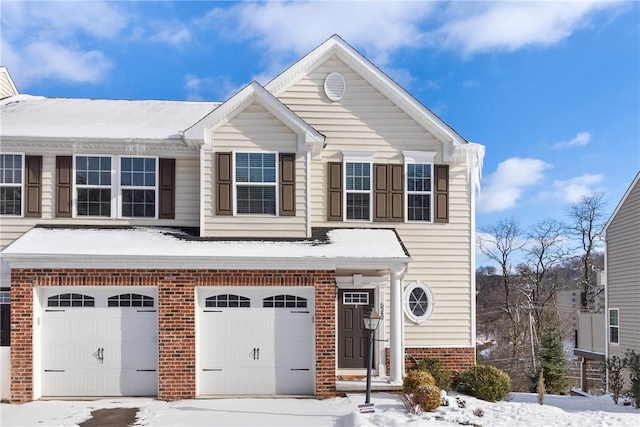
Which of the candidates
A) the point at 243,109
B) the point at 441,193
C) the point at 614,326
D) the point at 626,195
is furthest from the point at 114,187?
the point at 614,326

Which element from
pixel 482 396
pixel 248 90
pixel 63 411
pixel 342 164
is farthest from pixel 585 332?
pixel 63 411

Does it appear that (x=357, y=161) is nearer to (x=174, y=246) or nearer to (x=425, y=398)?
(x=174, y=246)

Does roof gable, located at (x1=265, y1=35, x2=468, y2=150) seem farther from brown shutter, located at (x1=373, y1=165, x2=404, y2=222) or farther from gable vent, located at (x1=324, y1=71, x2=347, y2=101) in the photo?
brown shutter, located at (x1=373, y1=165, x2=404, y2=222)

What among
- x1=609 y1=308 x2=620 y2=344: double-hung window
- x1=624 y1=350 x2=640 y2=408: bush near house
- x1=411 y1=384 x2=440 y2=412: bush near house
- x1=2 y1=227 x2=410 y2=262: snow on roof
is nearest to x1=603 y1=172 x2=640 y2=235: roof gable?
x1=609 y1=308 x2=620 y2=344: double-hung window

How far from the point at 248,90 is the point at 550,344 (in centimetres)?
1369

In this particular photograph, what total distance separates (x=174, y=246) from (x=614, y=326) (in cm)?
1638

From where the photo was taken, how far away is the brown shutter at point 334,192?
1288cm

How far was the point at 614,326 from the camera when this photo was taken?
19172 millimetres

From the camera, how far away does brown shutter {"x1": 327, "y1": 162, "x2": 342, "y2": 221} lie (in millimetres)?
12883

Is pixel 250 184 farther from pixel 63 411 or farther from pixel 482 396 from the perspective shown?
pixel 482 396

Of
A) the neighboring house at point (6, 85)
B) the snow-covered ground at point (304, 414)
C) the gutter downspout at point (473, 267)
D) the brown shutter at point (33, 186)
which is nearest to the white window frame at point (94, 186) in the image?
the brown shutter at point (33, 186)

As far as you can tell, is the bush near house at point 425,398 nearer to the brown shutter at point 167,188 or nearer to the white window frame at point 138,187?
the brown shutter at point 167,188

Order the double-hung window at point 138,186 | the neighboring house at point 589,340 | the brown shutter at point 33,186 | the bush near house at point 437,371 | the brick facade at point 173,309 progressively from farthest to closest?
1. the neighboring house at point 589,340
2. the double-hung window at point 138,186
3. the brown shutter at point 33,186
4. the bush near house at point 437,371
5. the brick facade at point 173,309

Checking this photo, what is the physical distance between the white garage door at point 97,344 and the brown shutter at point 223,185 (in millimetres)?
2453
